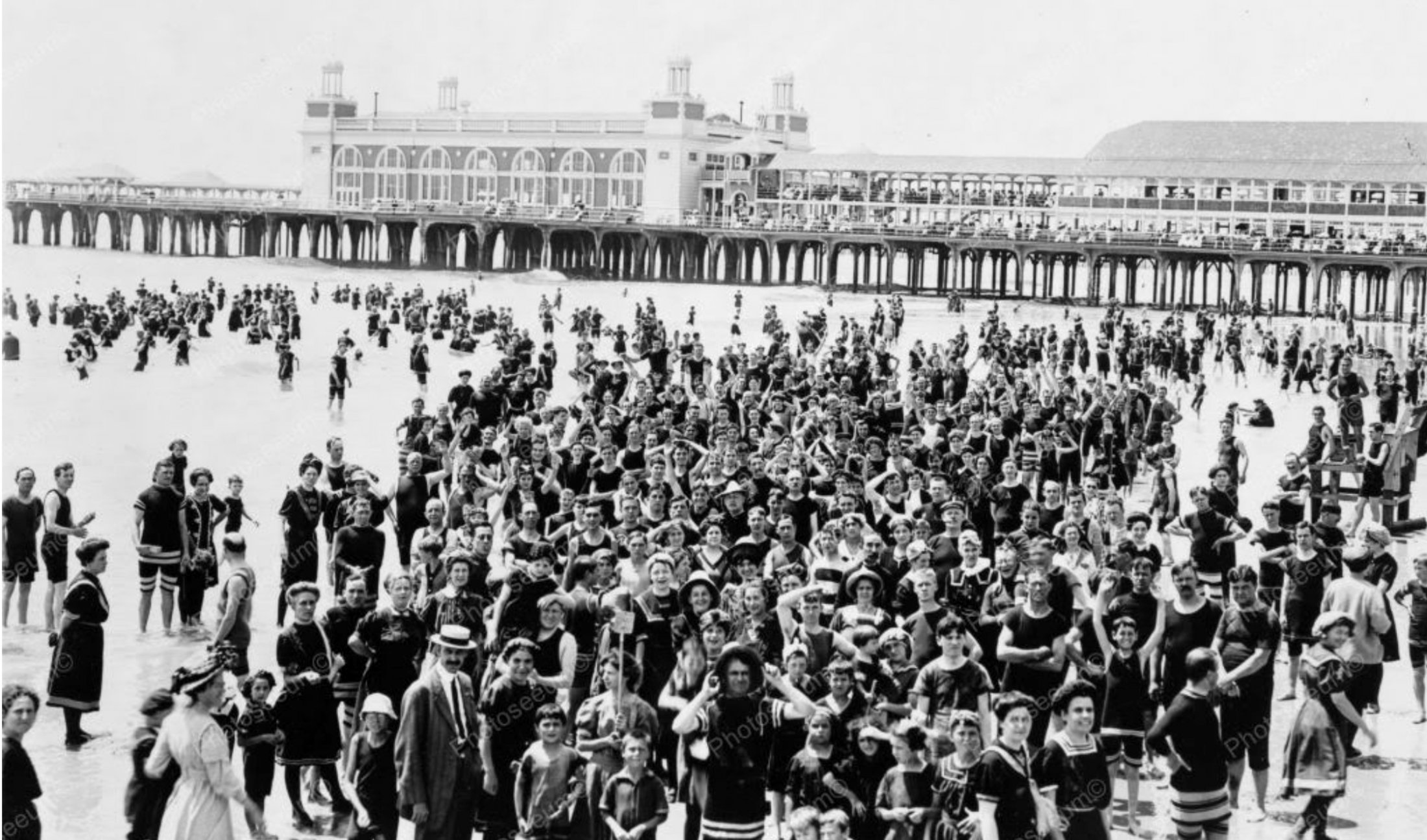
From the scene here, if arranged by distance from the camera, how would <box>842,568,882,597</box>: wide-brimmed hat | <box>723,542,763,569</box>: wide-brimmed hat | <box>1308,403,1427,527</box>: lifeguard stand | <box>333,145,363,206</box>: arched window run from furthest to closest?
<box>333,145,363,206</box>: arched window < <box>1308,403,1427,527</box>: lifeguard stand < <box>723,542,763,569</box>: wide-brimmed hat < <box>842,568,882,597</box>: wide-brimmed hat

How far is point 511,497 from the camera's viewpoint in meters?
12.5

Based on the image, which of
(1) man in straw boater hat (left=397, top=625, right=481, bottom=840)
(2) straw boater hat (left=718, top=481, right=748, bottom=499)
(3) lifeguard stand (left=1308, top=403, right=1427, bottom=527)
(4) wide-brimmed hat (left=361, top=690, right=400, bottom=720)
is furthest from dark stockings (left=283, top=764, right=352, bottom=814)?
(3) lifeguard stand (left=1308, top=403, right=1427, bottom=527)

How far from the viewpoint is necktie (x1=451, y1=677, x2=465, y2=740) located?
6391 mm

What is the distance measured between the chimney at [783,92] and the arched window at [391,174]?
59.1ft

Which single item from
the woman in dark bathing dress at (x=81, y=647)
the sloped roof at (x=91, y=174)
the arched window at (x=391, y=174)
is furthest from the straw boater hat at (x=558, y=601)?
the sloped roof at (x=91, y=174)

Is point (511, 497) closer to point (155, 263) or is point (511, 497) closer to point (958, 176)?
point (958, 176)

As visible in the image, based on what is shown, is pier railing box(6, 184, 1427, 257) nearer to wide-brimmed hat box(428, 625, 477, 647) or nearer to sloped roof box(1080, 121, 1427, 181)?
sloped roof box(1080, 121, 1427, 181)

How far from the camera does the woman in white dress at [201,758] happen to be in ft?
19.1

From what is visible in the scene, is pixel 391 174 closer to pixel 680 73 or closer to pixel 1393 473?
pixel 680 73

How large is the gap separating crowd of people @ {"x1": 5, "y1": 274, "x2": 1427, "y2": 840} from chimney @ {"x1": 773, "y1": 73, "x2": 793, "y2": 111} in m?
71.8

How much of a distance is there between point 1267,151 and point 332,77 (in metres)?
45.7

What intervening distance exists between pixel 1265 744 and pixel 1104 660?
870mm

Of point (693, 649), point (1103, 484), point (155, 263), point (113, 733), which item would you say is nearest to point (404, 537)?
point (113, 733)

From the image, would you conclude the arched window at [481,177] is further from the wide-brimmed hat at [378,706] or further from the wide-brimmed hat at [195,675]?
the wide-brimmed hat at [195,675]
